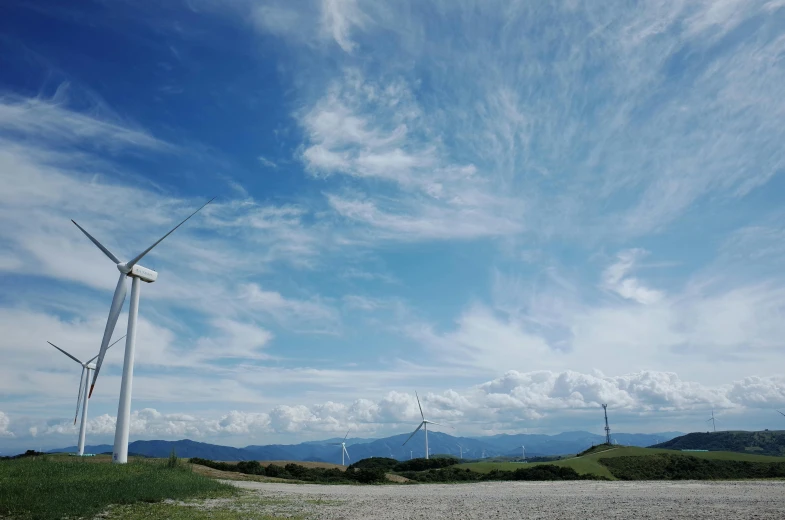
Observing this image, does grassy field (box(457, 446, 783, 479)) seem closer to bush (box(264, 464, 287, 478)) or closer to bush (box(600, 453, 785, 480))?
bush (box(600, 453, 785, 480))

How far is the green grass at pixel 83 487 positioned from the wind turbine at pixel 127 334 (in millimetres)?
→ 4935

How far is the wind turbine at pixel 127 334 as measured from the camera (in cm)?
5025

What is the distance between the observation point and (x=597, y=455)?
310ft

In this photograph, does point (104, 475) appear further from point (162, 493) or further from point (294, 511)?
point (294, 511)

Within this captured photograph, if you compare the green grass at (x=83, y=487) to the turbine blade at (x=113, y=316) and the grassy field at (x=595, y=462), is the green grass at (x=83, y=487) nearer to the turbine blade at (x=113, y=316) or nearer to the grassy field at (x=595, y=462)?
the turbine blade at (x=113, y=316)

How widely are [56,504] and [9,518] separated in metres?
2.86

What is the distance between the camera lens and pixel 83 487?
103 ft

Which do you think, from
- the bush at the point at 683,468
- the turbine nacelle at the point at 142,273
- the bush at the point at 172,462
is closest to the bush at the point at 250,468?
the bush at the point at 172,462

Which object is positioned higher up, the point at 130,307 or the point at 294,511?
the point at 130,307

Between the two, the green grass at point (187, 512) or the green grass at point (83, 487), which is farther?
the green grass at point (187, 512)

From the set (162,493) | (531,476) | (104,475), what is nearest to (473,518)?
(162,493)

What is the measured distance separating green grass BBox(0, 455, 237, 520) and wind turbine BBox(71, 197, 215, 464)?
16.2 feet

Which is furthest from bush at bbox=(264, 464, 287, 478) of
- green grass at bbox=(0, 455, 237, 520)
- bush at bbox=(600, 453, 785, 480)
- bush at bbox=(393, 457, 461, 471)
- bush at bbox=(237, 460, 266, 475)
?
bush at bbox=(600, 453, 785, 480)

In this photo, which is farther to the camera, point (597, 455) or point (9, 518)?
point (597, 455)
